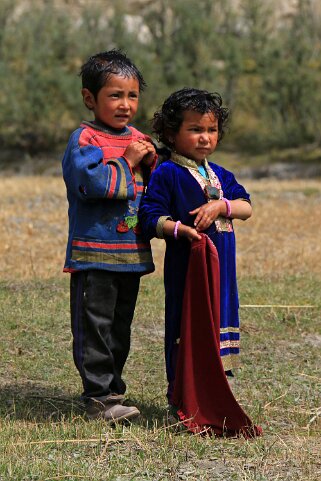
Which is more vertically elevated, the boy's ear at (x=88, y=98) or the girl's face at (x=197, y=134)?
the boy's ear at (x=88, y=98)

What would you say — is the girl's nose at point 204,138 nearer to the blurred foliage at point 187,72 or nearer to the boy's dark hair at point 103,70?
the boy's dark hair at point 103,70

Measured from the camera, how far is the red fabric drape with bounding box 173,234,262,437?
4.61m

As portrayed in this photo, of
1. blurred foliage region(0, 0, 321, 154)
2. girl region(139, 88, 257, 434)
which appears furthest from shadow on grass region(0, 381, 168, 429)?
blurred foliage region(0, 0, 321, 154)

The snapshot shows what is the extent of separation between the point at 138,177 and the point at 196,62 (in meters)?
29.5

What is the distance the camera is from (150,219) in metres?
4.61

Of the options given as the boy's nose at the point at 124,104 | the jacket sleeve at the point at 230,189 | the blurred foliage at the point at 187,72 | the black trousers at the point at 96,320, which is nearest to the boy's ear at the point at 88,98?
the boy's nose at the point at 124,104

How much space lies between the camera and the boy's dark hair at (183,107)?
15.5 ft

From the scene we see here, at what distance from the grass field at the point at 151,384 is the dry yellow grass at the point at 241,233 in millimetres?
48

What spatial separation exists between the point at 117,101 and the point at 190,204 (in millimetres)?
618

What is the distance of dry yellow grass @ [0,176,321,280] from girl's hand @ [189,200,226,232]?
15.9ft

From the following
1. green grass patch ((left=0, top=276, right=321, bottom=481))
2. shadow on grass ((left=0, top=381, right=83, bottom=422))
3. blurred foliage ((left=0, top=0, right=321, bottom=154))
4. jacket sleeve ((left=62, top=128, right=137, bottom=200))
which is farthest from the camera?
blurred foliage ((left=0, top=0, right=321, bottom=154))

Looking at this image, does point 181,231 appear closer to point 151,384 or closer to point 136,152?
point 136,152

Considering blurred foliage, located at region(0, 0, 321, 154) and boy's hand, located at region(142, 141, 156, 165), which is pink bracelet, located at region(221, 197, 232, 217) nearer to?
boy's hand, located at region(142, 141, 156, 165)

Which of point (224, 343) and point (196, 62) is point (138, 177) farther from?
point (196, 62)
